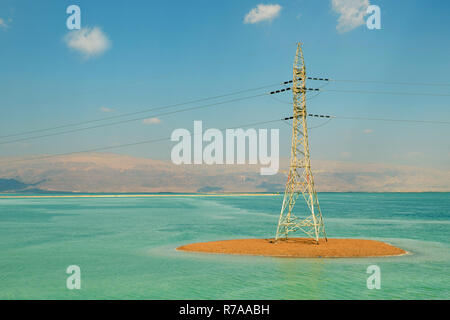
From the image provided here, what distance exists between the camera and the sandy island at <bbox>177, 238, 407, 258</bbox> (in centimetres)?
3419

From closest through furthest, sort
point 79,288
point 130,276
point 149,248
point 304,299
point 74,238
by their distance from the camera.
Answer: point 304,299, point 79,288, point 130,276, point 149,248, point 74,238

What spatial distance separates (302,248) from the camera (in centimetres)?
3559

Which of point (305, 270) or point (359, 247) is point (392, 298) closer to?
point (305, 270)

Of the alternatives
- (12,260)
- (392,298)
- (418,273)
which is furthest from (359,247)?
(12,260)

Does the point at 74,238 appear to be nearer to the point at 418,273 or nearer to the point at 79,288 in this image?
the point at 79,288

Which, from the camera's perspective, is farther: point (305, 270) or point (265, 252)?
point (265, 252)

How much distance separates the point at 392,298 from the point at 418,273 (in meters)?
7.44

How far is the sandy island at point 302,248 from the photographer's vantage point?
34.2 m

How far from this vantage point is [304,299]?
71.8 ft

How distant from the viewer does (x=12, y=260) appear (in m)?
35.2

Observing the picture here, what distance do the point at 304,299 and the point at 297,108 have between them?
1873 centimetres
